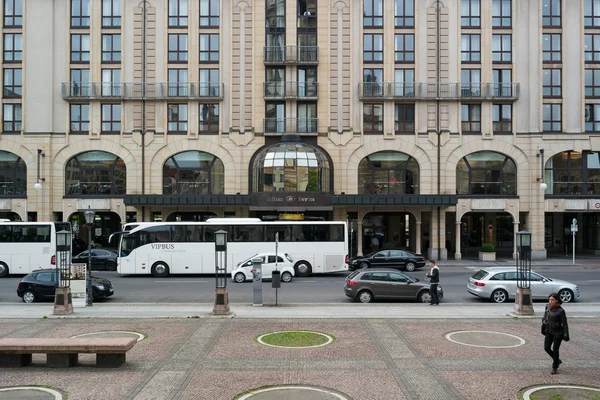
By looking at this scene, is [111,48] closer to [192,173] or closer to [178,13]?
[178,13]

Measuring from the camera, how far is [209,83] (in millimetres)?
44781

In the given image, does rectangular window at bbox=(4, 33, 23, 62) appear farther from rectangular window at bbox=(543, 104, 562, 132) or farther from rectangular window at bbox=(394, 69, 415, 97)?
rectangular window at bbox=(543, 104, 562, 132)

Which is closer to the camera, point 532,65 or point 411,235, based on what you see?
point 532,65

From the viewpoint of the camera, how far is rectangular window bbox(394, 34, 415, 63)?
44906 mm

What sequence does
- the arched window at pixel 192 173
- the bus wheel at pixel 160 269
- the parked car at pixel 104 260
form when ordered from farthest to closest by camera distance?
the arched window at pixel 192 173
the parked car at pixel 104 260
the bus wheel at pixel 160 269

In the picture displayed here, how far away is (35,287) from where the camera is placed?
23453mm

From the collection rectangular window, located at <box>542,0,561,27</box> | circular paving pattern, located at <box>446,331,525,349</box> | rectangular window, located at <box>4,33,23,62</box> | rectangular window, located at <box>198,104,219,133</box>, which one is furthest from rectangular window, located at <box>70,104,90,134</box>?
circular paving pattern, located at <box>446,331,525,349</box>

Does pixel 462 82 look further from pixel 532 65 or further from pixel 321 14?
pixel 321 14

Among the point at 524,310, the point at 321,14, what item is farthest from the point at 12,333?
the point at 321,14

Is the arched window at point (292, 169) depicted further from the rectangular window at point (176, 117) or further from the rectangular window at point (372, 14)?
the rectangular window at point (372, 14)

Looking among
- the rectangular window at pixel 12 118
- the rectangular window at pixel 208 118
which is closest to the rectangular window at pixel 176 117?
the rectangular window at pixel 208 118

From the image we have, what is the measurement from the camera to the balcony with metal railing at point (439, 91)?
4438cm

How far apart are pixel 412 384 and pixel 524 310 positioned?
918 cm

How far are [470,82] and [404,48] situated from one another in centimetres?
593
